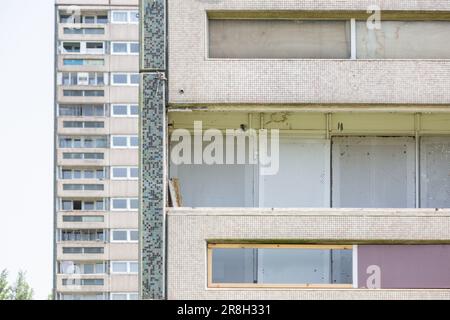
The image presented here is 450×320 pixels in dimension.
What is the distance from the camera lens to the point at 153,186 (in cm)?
1320

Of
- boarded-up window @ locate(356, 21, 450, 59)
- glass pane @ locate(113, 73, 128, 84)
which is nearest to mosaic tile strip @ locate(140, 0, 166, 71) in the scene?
boarded-up window @ locate(356, 21, 450, 59)

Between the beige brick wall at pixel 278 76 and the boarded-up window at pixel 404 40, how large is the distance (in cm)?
27

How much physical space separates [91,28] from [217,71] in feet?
173

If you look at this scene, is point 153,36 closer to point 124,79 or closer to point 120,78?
point 124,79

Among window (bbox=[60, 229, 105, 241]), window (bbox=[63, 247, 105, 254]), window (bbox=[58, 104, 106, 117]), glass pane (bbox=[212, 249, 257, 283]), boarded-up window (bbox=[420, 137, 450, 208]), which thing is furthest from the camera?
window (bbox=[58, 104, 106, 117])

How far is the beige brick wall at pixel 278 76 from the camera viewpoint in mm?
13312

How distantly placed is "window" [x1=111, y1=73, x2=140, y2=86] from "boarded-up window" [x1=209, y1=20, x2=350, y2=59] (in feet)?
165

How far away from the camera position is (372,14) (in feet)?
44.8

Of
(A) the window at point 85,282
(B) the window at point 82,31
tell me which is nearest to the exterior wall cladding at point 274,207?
(A) the window at point 85,282

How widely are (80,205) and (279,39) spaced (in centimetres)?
5204

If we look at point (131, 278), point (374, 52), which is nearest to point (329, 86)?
point (374, 52)

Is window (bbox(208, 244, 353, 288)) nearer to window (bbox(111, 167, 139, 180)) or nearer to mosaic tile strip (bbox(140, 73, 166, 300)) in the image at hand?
mosaic tile strip (bbox(140, 73, 166, 300))

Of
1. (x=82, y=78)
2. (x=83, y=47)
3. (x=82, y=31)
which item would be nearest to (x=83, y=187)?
(x=82, y=78)

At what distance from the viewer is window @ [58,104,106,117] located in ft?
211
